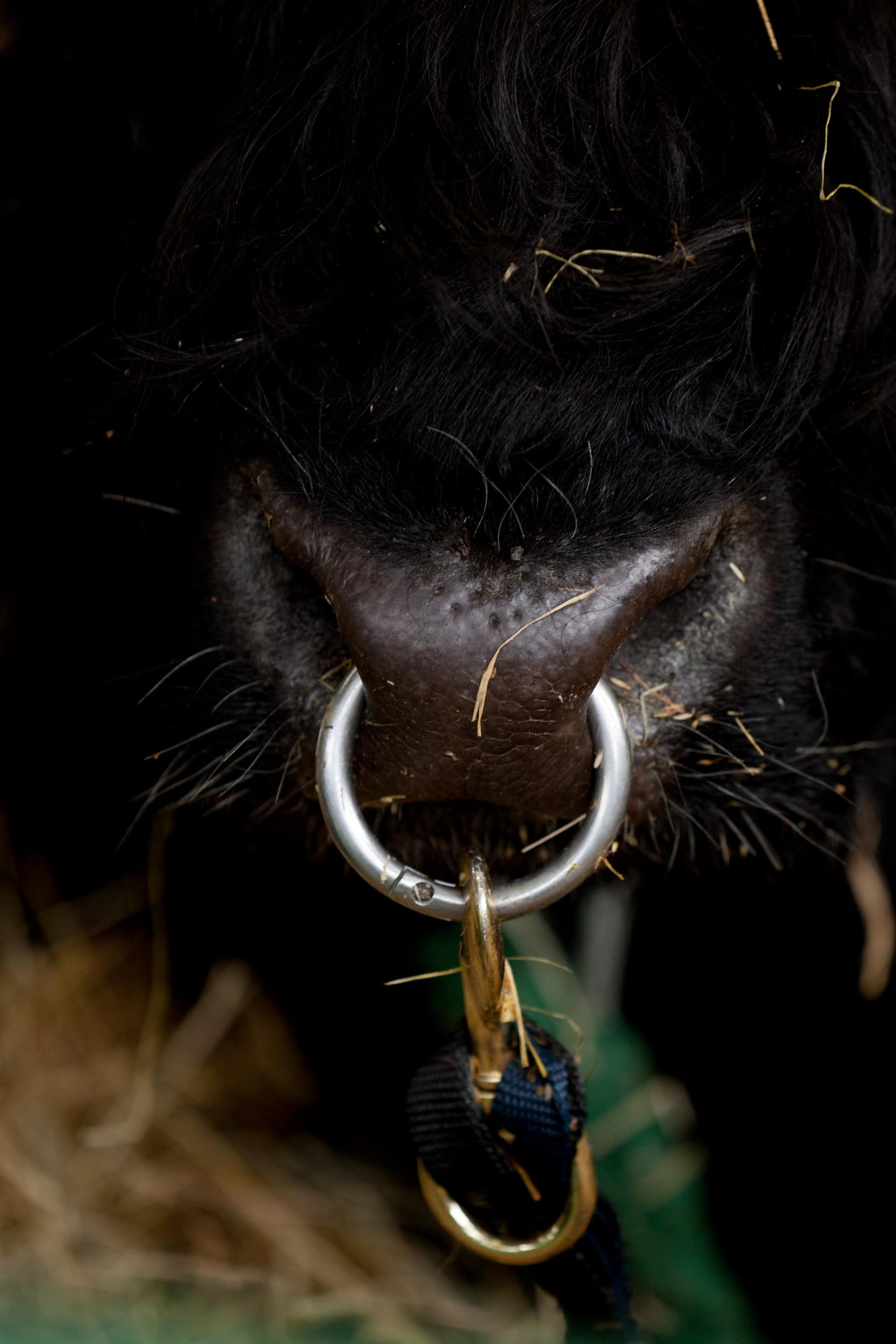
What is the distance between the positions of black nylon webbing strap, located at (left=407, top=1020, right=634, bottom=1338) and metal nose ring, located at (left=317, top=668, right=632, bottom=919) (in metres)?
0.14

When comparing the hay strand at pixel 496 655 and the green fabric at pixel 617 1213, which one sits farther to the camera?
the green fabric at pixel 617 1213

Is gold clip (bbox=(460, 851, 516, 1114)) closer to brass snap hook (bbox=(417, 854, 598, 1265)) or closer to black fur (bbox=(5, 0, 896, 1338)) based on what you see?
brass snap hook (bbox=(417, 854, 598, 1265))

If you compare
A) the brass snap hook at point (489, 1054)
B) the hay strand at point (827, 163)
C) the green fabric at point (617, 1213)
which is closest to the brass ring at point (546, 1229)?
the brass snap hook at point (489, 1054)

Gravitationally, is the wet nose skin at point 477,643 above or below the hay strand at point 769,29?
below

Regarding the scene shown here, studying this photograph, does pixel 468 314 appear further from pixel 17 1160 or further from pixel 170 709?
pixel 17 1160

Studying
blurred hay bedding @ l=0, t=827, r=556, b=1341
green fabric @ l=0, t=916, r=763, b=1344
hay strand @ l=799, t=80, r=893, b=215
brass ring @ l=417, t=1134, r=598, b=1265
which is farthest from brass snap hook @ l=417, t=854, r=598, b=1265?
hay strand @ l=799, t=80, r=893, b=215

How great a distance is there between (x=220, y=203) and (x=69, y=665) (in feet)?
1.60

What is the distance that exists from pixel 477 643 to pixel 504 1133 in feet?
1.15

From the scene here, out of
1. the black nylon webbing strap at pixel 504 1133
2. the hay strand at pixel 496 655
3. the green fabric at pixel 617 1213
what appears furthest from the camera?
the green fabric at pixel 617 1213

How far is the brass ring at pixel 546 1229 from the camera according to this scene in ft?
2.63

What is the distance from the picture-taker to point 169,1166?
4.18 ft

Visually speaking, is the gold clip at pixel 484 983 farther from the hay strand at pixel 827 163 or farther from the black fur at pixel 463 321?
the hay strand at pixel 827 163

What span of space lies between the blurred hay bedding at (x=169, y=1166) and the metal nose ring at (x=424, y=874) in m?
0.57

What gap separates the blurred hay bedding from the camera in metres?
1.14
